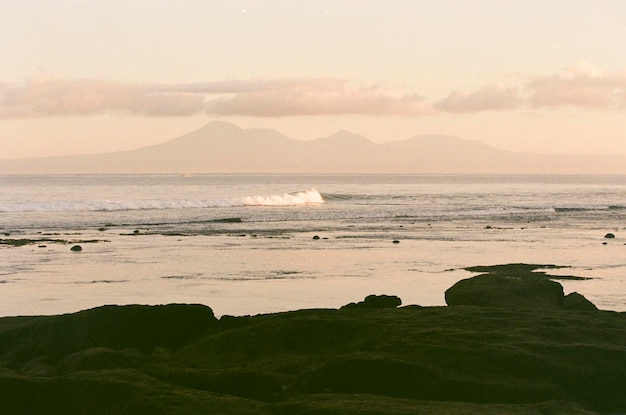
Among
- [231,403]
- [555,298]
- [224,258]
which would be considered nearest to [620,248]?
[224,258]

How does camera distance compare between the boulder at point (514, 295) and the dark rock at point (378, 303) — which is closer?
the boulder at point (514, 295)

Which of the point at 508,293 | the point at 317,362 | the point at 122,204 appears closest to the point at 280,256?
the point at 508,293

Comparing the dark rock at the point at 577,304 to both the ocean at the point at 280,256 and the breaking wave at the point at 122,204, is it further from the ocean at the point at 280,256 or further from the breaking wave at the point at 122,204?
the breaking wave at the point at 122,204

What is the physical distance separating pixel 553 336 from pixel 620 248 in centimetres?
3302

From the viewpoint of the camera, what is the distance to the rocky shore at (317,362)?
1334 cm

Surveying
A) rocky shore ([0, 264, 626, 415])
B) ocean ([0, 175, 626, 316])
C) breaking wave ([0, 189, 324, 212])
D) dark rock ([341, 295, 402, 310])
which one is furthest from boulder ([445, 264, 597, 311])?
breaking wave ([0, 189, 324, 212])

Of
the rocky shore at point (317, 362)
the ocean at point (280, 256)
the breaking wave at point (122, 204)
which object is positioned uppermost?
the rocky shore at point (317, 362)

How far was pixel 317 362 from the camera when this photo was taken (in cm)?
1590

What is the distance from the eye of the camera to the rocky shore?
13336 mm

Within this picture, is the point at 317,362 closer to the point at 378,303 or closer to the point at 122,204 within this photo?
the point at 378,303

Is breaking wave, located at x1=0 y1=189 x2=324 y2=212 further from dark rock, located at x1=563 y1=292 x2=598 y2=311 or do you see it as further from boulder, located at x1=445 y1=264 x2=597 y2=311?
dark rock, located at x1=563 y1=292 x2=598 y2=311

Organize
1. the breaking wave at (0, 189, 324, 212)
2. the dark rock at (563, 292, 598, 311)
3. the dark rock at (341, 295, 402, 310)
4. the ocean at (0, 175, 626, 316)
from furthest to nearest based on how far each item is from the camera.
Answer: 1. the breaking wave at (0, 189, 324, 212)
2. the ocean at (0, 175, 626, 316)
3. the dark rock at (341, 295, 402, 310)
4. the dark rock at (563, 292, 598, 311)

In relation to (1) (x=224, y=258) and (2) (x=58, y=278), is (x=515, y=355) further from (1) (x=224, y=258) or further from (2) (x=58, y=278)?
(1) (x=224, y=258)

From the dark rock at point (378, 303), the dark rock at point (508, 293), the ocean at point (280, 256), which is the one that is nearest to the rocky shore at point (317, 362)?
the dark rock at point (508, 293)
